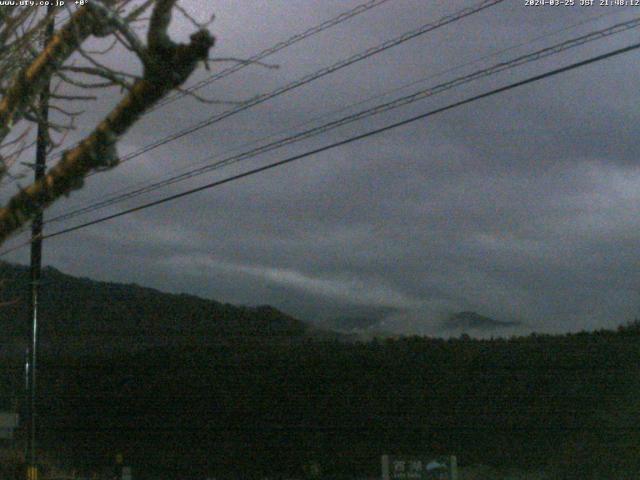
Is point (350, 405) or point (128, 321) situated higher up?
point (128, 321)

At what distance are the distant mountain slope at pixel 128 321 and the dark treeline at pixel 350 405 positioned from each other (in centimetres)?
123

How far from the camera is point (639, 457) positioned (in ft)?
61.0

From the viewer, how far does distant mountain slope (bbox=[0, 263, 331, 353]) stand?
27.8 meters

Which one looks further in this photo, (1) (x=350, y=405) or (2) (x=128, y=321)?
(2) (x=128, y=321)

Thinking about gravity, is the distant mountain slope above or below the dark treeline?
above

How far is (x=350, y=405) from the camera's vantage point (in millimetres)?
23078

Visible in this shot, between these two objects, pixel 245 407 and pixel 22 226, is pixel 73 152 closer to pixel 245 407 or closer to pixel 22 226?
pixel 22 226

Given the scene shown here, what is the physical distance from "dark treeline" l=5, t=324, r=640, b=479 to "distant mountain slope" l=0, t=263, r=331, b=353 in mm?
1228

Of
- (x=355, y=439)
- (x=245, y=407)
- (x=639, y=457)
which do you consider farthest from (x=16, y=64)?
(x=245, y=407)

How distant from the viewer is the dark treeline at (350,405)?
20359 millimetres

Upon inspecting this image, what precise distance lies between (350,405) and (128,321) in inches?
370

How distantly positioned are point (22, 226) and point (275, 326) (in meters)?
23.5

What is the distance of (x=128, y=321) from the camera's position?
97.0ft

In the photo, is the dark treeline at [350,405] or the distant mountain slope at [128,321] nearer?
the dark treeline at [350,405]
